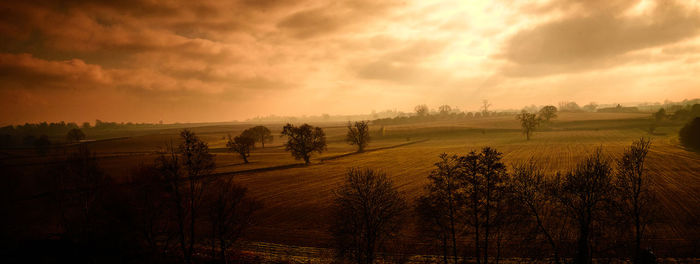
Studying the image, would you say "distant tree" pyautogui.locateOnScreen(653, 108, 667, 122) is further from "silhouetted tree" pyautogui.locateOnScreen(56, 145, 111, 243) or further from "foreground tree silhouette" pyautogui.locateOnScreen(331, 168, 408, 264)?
"silhouetted tree" pyautogui.locateOnScreen(56, 145, 111, 243)

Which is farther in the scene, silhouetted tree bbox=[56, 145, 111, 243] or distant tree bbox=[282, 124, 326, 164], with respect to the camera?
distant tree bbox=[282, 124, 326, 164]

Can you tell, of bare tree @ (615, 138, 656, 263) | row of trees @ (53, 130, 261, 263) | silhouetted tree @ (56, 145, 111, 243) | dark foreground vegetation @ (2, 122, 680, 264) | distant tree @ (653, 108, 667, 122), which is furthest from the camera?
distant tree @ (653, 108, 667, 122)

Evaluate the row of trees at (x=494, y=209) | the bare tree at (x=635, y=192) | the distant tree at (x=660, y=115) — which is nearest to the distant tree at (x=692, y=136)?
the bare tree at (x=635, y=192)

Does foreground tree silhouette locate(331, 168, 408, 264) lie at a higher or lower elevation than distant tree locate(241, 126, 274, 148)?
lower

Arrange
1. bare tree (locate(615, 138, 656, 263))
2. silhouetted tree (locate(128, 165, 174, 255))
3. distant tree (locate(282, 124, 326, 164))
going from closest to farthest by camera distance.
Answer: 1. bare tree (locate(615, 138, 656, 263))
2. silhouetted tree (locate(128, 165, 174, 255))
3. distant tree (locate(282, 124, 326, 164))

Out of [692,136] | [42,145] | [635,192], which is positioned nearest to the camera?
[635,192]

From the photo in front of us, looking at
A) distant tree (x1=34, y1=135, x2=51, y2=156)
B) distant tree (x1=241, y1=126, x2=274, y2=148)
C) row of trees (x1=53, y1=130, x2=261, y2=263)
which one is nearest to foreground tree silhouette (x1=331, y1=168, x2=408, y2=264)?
row of trees (x1=53, y1=130, x2=261, y2=263)

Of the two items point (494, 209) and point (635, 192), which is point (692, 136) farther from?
point (494, 209)

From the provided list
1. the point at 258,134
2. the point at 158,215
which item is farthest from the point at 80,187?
the point at 258,134

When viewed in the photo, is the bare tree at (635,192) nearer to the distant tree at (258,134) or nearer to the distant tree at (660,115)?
the distant tree at (258,134)

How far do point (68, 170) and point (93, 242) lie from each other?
17363mm

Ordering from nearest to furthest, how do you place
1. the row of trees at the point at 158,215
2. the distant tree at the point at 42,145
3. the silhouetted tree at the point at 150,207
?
1. the row of trees at the point at 158,215
2. the silhouetted tree at the point at 150,207
3. the distant tree at the point at 42,145

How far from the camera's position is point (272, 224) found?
3278 centimetres

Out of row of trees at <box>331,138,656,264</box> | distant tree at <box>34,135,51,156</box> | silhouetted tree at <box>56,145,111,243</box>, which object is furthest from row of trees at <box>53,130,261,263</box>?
distant tree at <box>34,135,51,156</box>
